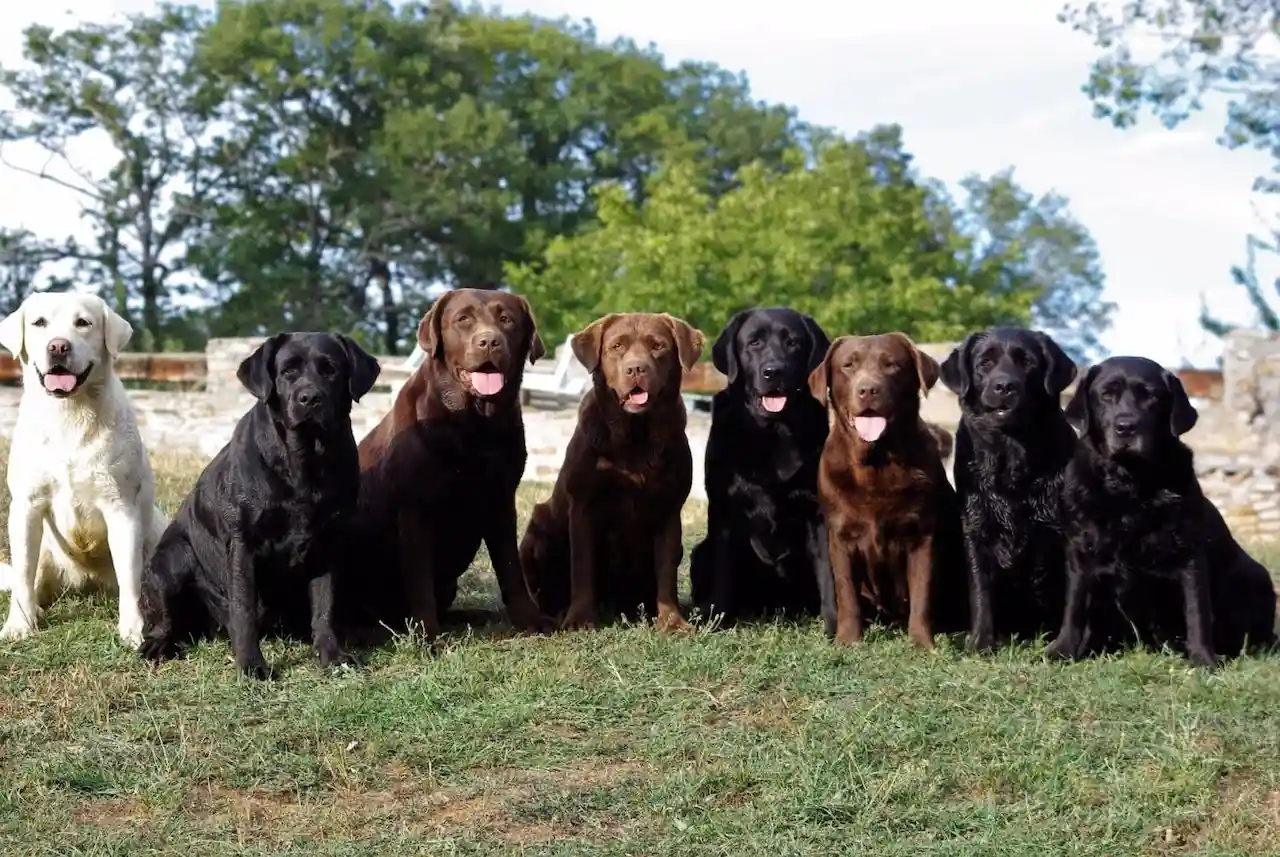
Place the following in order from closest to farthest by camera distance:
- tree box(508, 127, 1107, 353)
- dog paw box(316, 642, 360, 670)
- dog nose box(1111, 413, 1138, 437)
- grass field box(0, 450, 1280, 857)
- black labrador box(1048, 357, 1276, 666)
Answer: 1. grass field box(0, 450, 1280, 857)
2. dog paw box(316, 642, 360, 670)
3. dog nose box(1111, 413, 1138, 437)
4. black labrador box(1048, 357, 1276, 666)
5. tree box(508, 127, 1107, 353)

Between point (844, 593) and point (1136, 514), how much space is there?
130 centimetres

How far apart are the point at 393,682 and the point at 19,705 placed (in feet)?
4.71

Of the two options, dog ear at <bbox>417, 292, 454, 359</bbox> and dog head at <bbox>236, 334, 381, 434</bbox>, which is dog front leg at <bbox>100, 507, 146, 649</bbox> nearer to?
dog head at <bbox>236, 334, 381, 434</bbox>

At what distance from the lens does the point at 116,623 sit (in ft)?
21.2

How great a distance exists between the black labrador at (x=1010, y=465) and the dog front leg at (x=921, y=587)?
0.61ft

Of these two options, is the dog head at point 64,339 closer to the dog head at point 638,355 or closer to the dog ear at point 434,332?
the dog ear at point 434,332

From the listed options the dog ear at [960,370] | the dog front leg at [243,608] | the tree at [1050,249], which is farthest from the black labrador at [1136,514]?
the tree at [1050,249]

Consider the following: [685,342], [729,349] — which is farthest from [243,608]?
[729,349]

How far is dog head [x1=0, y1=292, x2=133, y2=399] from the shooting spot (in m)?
6.10

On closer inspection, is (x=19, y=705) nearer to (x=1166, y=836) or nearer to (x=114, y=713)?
(x=114, y=713)

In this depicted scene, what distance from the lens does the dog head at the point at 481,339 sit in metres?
6.16

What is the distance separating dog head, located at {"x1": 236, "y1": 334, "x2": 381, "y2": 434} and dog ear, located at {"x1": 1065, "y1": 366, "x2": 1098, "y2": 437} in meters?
3.07

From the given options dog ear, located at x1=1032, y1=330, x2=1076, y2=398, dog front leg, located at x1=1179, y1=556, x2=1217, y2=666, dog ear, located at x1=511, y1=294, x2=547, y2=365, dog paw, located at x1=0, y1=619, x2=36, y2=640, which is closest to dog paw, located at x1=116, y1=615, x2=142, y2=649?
dog paw, located at x1=0, y1=619, x2=36, y2=640

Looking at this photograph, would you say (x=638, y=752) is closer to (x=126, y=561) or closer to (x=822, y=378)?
(x=822, y=378)
